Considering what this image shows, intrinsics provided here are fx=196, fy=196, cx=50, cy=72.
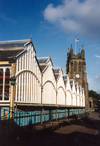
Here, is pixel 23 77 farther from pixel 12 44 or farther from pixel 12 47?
pixel 12 44

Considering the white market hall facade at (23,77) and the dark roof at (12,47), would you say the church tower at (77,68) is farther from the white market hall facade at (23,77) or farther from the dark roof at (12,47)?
the dark roof at (12,47)

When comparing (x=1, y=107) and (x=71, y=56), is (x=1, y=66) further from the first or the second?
(x=71, y=56)

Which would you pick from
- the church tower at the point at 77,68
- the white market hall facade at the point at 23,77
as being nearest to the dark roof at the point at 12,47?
the white market hall facade at the point at 23,77

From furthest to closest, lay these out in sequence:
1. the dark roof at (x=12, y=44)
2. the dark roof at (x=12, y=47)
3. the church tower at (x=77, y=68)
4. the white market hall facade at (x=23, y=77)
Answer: the church tower at (x=77, y=68)
the dark roof at (x=12, y=44)
the dark roof at (x=12, y=47)
the white market hall facade at (x=23, y=77)

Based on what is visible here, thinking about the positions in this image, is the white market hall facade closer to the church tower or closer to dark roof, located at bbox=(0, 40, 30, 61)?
dark roof, located at bbox=(0, 40, 30, 61)

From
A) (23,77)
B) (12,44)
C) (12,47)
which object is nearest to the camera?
(23,77)

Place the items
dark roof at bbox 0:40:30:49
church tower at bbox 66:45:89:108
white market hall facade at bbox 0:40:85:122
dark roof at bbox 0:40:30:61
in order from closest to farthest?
white market hall facade at bbox 0:40:85:122, dark roof at bbox 0:40:30:61, dark roof at bbox 0:40:30:49, church tower at bbox 66:45:89:108

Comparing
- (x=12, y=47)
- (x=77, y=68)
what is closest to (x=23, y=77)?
(x=12, y=47)

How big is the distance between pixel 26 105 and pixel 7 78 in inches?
242

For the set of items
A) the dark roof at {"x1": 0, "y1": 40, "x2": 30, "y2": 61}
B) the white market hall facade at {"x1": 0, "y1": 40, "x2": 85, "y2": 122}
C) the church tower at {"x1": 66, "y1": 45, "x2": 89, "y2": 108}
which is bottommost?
the white market hall facade at {"x1": 0, "y1": 40, "x2": 85, "y2": 122}

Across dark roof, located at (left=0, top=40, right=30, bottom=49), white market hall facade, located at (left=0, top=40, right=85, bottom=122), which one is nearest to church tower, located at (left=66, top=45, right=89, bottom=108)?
white market hall facade, located at (left=0, top=40, right=85, bottom=122)

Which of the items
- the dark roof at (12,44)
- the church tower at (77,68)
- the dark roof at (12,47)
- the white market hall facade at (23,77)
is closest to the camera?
the white market hall facade at (23,77)

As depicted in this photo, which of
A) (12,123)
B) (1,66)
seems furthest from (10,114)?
(1,66)

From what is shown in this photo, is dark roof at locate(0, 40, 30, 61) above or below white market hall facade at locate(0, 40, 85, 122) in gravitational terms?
above
